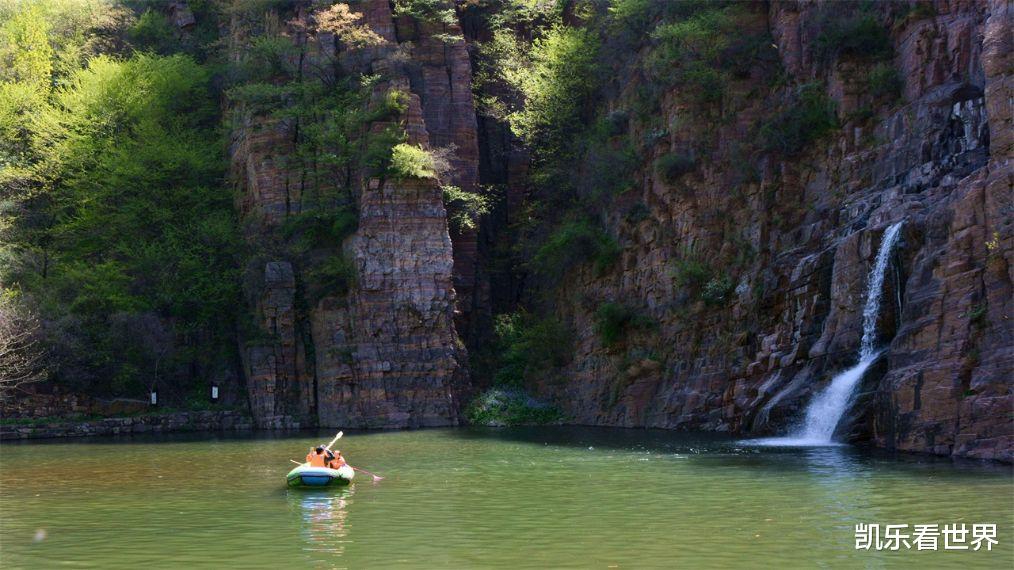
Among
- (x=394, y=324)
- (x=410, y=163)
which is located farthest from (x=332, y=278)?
(x=410, y=163)

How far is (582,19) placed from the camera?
191 feet

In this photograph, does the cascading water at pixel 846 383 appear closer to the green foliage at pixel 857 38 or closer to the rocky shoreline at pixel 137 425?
the green foliage at pixel 857 38

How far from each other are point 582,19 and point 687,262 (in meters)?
20.6

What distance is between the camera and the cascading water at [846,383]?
30.4m

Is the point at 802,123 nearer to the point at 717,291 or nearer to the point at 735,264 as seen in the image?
the point at 735,264

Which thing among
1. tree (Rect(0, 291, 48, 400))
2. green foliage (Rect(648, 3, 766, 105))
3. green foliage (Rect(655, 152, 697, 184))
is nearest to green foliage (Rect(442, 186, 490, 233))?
green foliage (Rect(655, 152, 697, 184))

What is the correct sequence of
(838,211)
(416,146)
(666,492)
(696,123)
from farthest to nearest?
(416,146), (696,123), (838,211), (666,492)

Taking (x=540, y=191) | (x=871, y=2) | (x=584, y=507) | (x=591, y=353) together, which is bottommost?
(x=584, y=507)

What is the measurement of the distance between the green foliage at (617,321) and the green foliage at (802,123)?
844 cm

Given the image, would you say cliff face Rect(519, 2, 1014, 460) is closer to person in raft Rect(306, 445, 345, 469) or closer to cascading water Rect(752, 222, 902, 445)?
cascading water Rect(752, 222, 902, 445)

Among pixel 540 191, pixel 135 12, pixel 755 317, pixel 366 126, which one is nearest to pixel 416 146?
pixel 366 126

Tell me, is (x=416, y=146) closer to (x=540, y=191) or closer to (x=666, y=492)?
(x=540, y=191)

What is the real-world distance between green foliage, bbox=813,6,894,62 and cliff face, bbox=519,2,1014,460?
1.55 ft

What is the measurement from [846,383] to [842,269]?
406 cm
